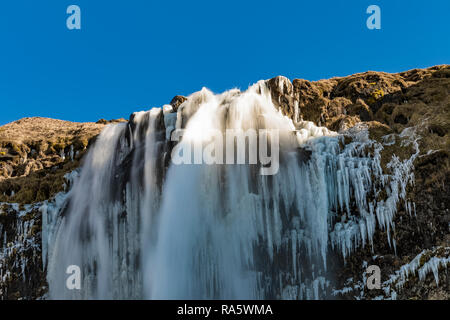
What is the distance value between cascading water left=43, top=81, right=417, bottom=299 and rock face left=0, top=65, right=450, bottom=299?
87 cm

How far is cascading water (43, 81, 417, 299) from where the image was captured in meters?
20.9

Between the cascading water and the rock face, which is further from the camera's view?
the cascading water

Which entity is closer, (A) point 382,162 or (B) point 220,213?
(A) point 382,162

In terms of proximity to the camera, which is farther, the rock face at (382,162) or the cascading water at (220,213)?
the cascading water at (220,213)

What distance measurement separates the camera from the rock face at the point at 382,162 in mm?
18453

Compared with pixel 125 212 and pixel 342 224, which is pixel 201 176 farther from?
pixel 342 224

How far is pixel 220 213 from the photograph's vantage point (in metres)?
22.5

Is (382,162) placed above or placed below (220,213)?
above

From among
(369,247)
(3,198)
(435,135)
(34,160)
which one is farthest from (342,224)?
(34,160)

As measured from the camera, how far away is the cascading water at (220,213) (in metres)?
20.9

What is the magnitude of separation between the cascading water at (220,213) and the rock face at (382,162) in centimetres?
87

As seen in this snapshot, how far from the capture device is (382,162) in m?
21.4

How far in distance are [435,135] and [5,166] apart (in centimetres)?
2875

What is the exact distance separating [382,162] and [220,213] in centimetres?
889
